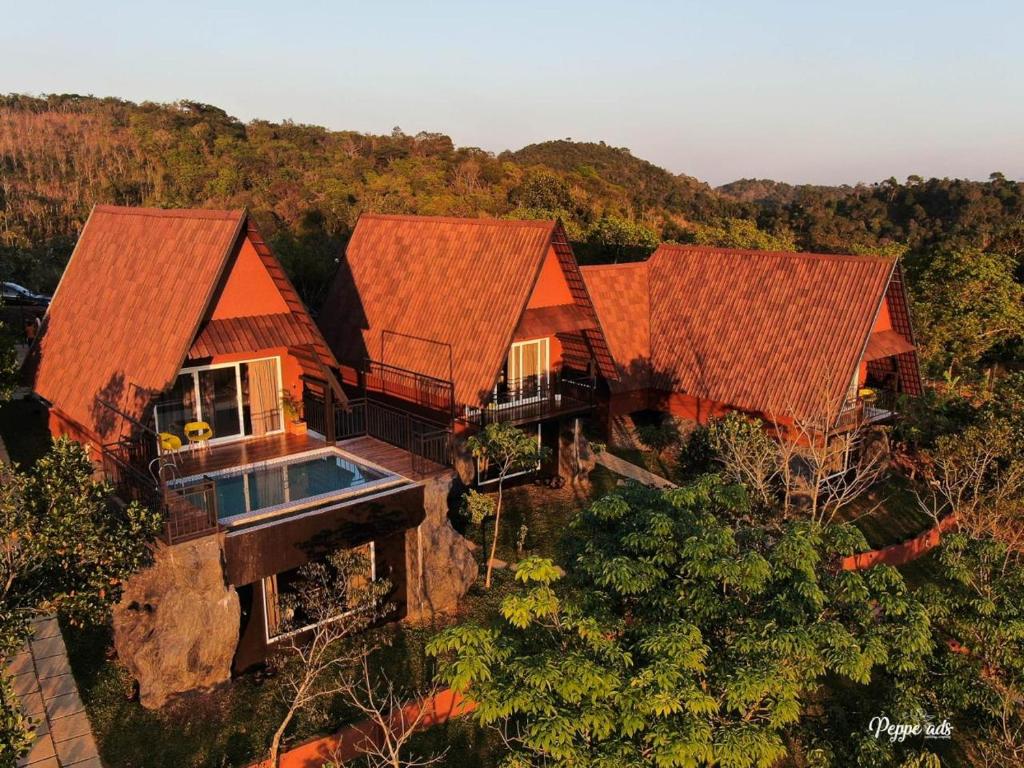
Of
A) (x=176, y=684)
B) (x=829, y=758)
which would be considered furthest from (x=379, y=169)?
(x=829, y=758)

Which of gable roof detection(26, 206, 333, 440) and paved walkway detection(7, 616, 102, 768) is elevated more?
gable roof detection(26, 206, 333, 440)

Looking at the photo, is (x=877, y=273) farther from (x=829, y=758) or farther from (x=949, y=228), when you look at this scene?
(x=949, y=228)

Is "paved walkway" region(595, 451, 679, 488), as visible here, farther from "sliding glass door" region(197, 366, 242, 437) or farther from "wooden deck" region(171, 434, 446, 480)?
"sliding glass door" region(197, 366, 242, 437)

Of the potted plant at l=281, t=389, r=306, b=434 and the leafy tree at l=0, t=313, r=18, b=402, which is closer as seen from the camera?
the potted plant at l=281, t=389, r=306, b=434

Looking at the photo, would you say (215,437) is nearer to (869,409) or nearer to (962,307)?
(869,409)

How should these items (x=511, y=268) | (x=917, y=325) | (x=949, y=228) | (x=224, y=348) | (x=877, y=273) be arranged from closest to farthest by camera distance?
(x=224, y=348), (x=511, y=268), (x=877, y=273), (x=917, y=325), (x=949, y=228)

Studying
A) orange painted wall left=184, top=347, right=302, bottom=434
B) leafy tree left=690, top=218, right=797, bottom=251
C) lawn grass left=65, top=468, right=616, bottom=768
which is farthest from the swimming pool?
leafy tree left=690, top=218, right=797, bottom=251
